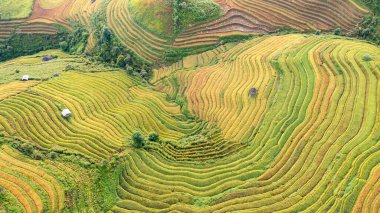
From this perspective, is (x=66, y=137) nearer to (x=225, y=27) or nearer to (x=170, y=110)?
(x=170, y=110)

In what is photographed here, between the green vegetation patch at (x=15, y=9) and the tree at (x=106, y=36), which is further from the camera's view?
the green vegetation patch at (x=15, y=9)

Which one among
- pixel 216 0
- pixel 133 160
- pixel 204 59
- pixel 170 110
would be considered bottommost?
pixel 133 160

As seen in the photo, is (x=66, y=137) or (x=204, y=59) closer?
(x=66, y=137)

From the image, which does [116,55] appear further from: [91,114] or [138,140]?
[138,140]

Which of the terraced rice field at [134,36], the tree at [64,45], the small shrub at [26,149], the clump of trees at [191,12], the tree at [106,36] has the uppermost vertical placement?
the clump of trees at [191,12]

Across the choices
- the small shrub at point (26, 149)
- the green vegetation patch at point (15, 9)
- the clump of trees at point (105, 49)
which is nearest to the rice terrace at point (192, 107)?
the small shrub at point (26, 149)

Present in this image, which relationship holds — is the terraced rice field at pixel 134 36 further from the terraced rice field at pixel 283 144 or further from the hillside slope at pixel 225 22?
the terraced rice field at pixel 283 144

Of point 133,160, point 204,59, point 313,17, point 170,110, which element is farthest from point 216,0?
point 133,160
